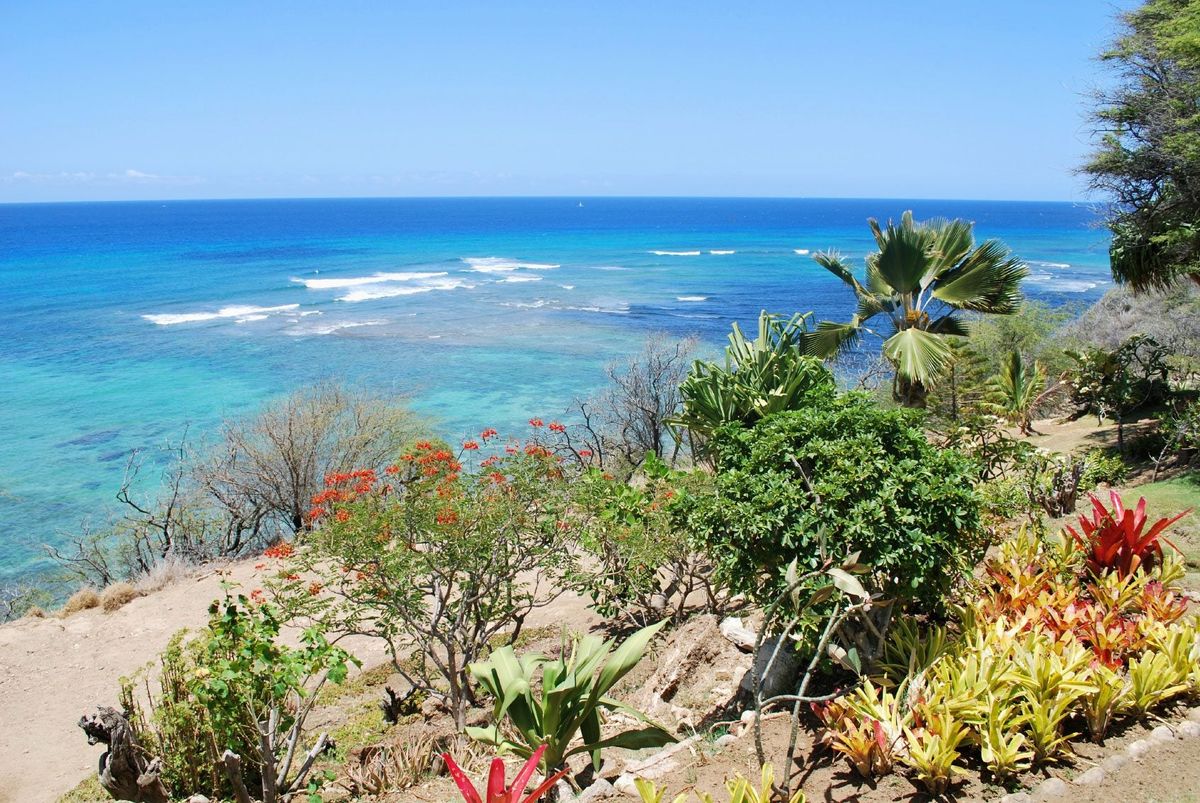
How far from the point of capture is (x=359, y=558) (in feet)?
26.6

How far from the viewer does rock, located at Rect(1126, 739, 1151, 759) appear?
4.86 meters

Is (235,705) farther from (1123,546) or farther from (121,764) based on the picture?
(1123,546)

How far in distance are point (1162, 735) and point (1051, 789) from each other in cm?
94

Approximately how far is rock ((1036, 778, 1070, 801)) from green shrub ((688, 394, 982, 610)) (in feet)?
4.29

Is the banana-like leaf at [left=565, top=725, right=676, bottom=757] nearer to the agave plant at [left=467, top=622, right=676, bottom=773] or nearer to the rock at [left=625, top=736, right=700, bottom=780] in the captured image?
the agave plant at [left=467, top=622, right=676, bottom=773]

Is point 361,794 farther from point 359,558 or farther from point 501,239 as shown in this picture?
point 501,239

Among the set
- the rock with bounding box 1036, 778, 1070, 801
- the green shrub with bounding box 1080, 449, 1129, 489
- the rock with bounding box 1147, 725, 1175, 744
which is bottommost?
the rock with bounding box 1036, 778, 1070, 801

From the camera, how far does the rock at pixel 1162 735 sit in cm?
497

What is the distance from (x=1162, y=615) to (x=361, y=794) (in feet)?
20.7

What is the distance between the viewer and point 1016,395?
51.2ft

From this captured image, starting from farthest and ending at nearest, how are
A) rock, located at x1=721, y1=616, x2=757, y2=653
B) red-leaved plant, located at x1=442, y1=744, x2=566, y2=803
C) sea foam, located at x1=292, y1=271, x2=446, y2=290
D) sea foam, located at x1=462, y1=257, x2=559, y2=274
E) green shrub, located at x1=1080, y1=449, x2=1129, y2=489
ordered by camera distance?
sea foam, located at x1=462, y1=257, x2=559, y2=274 → sea foam, located at x1=292, y1=271, x2=446, y2=290 → green shrub, located at x1=1080, y1=449, x2=1129, y2=489 → rock, located at x1=721, y1=616, x2=757, y2=653 → red-leaved plant, located at x1=442, y1=744, x2=566, y2=803

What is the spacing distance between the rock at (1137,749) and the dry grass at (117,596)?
16038 millimetres

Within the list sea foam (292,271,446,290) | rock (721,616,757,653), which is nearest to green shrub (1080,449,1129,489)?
rock (721,616,757,653)

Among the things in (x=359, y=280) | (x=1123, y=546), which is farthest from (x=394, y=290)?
(x=1123, y=546)
